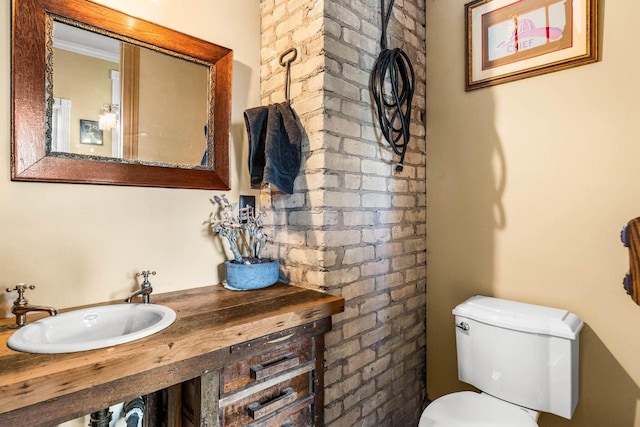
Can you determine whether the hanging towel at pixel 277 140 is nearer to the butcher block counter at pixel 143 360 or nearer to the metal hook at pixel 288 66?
the metal hook at pixel 288 66

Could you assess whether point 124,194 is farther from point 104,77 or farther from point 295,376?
point 295,376

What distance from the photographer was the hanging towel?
1.42 metres

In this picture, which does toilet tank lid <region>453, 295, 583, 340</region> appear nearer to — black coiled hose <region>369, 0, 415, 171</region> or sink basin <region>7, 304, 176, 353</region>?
black coiled hose <region>369, 0, 415, 171</region>

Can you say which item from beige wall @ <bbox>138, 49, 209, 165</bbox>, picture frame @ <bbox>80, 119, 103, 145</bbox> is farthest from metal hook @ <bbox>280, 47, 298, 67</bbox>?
picture frame @ <bbox>80, 119, 103, 145</bbox>

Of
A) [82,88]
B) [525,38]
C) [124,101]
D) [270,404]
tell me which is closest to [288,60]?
[124,101]

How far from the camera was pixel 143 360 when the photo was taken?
86 cm

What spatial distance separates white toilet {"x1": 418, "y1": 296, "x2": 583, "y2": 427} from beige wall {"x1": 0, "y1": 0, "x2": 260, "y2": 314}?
1180 mm

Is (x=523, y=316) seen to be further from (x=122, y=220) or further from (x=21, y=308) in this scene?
(x=21, y=308)

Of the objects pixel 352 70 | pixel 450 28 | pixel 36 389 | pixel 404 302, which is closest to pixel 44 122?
pixel 36 389

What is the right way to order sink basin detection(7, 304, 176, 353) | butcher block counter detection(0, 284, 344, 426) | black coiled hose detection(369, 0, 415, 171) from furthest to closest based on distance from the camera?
black coiled hose detection(369, 0, 415, 171)
sink basin detection(7, 304, 176, 353)
butcher block counter detection(0, 284, 344, 426)

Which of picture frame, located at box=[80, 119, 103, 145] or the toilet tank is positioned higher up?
picture frame, located at box=[80, 119, 103, 145]

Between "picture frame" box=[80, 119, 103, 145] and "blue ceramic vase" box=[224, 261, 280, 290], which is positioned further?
"blue ceramic vase" box=[224, 261, 280, 290]

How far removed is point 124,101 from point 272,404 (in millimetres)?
1263

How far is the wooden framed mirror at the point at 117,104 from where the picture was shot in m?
1.13
